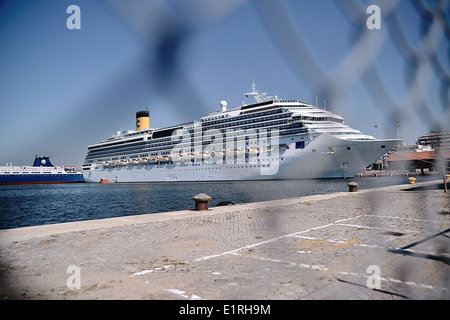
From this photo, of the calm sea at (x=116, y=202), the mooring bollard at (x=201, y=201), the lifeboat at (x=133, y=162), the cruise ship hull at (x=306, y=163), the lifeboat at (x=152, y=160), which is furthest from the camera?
the lifeboat at (x=133, y=162)

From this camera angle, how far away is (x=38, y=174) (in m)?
107

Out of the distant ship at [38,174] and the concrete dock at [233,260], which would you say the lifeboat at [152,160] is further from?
the concrete dock at [233,260]

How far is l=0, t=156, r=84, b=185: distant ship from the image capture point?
335 feet

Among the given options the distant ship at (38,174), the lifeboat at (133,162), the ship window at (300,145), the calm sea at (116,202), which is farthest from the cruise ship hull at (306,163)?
the distant ship at (38,174)

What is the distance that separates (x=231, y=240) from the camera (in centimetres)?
827

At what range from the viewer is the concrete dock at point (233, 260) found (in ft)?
14.6

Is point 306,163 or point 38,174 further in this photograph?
point 38,174

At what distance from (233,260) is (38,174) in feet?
390

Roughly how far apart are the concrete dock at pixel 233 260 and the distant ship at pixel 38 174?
107 meters

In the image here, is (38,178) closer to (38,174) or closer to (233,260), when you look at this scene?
(38,174)

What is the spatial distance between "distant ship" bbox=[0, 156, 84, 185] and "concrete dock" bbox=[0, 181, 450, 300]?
352 ft

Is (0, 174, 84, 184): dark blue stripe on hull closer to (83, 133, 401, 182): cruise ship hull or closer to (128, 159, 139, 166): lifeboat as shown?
(128, 159, 139, 166): lifeboat

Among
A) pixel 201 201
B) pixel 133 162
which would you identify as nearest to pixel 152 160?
pixel 133 162
